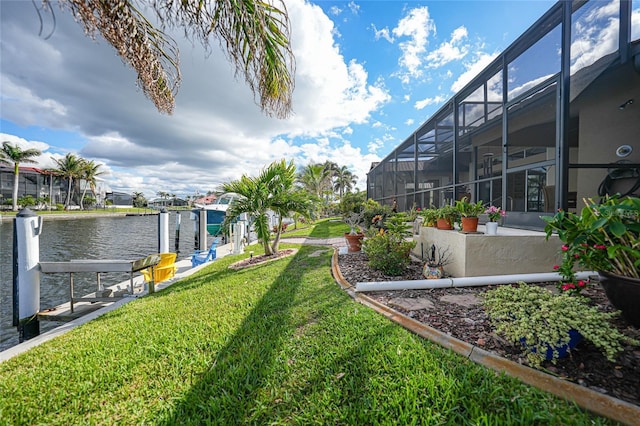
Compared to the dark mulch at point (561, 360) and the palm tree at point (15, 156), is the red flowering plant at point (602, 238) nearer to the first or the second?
the dark mulch at point (561, 360)

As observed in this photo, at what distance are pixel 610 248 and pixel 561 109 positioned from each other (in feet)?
10.0

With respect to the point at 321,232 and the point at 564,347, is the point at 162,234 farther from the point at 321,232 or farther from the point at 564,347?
the point at 564,347

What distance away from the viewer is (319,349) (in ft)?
6.70

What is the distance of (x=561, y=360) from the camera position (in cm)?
166

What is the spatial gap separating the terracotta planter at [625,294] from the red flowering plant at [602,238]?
0.08 meters

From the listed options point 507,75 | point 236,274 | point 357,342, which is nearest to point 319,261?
point 236,274

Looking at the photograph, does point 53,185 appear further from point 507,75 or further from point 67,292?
point 507,75

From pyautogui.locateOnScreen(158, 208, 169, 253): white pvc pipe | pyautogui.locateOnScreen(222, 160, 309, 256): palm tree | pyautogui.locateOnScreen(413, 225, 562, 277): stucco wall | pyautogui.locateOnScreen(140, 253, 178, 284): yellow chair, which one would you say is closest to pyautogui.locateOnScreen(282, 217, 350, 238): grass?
pyautogui.locateOnScreen(222, 160, 309, 256): palm tree

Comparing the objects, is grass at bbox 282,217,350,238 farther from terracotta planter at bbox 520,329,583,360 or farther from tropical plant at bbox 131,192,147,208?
tropical plant at bbox 131,192,147,208

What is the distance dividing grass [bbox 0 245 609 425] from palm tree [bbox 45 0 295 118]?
2702 mm

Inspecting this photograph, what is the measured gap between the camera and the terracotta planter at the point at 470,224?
369 cm

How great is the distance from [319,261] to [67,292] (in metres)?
6.26

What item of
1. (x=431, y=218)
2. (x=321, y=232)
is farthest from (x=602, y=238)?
(x=321, y=232)

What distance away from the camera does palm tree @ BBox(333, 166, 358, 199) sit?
4191 cm
